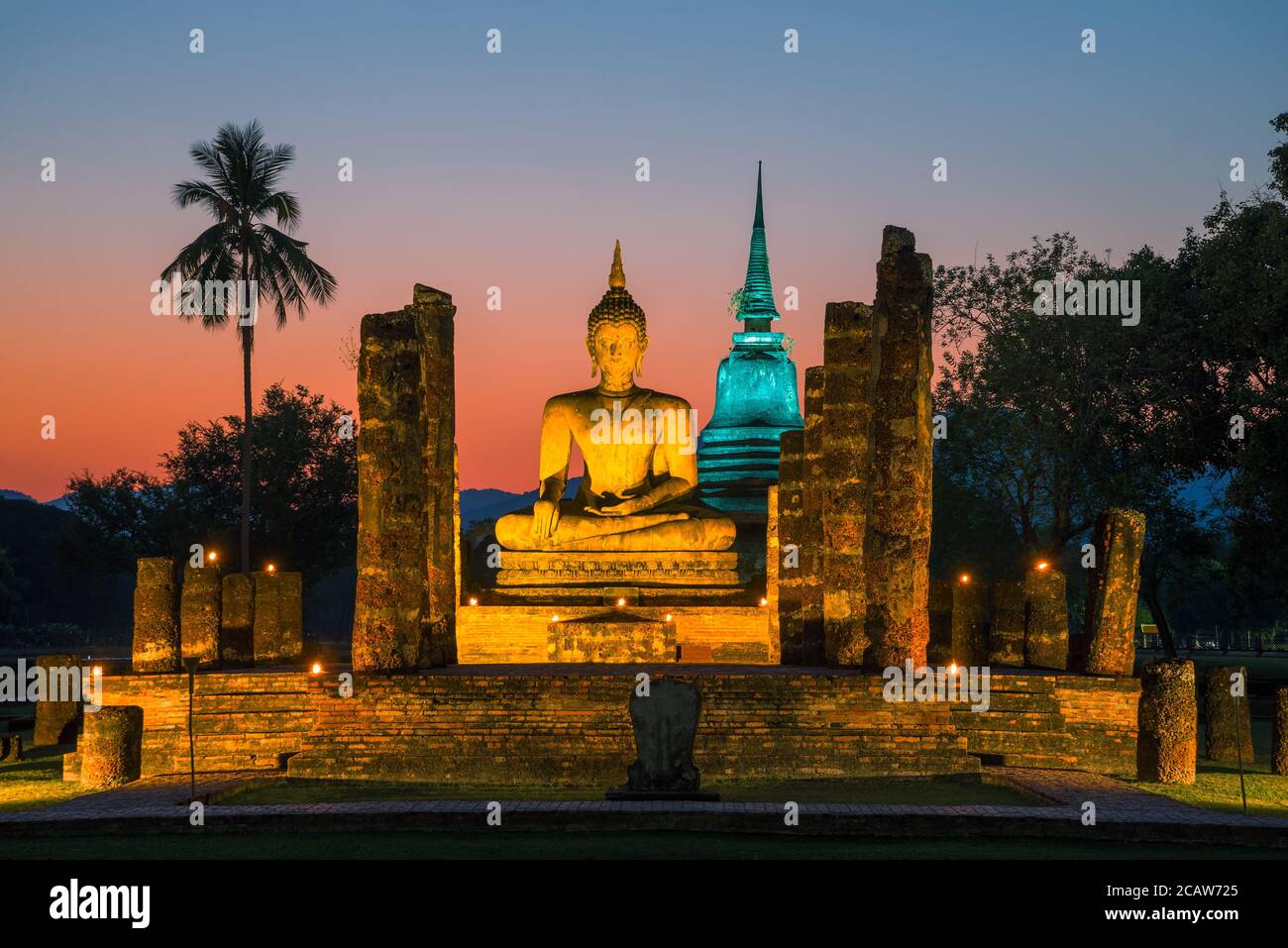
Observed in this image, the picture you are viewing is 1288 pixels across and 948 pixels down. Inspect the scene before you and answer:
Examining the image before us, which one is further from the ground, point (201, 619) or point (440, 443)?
point (440, 443)

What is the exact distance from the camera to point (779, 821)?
11.2 meters

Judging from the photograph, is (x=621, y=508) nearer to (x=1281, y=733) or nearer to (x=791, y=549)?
(x=791, y=549)

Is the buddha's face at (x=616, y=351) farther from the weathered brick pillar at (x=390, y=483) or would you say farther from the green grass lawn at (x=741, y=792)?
the green grass lawn at (x=741, y=792)

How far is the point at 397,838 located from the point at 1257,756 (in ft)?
38.0

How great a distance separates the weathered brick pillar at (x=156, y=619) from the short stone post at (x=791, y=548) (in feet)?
23.6

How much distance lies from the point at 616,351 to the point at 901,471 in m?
8.98

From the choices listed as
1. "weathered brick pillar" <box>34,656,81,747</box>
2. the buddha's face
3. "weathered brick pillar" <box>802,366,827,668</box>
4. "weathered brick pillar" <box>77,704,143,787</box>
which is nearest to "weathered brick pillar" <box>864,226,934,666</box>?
"weathered brick pillar" <box>802,366,827,668</box>

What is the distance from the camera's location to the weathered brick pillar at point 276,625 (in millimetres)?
19875

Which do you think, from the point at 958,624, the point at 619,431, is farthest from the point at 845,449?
the point at 619,431

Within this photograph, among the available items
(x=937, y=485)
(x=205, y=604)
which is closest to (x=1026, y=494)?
(x=937, y=485)

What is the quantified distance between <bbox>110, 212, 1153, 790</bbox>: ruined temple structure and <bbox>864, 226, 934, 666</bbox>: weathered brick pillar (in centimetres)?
3

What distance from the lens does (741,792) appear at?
13523mm

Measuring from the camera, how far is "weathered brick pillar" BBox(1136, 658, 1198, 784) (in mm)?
15227
